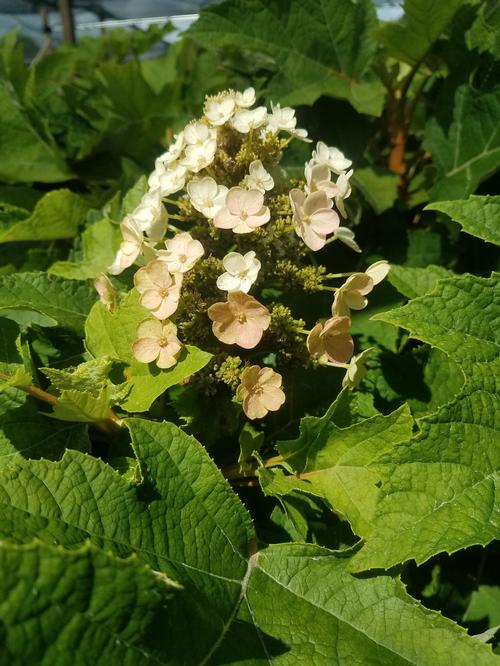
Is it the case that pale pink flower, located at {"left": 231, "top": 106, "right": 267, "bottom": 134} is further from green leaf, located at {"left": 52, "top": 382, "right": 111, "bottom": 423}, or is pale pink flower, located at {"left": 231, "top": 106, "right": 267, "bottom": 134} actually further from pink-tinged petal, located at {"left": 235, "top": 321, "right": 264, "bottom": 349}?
green leaf, located at {"left": 52, "top": 382, "right": 111, "bottom": 423}

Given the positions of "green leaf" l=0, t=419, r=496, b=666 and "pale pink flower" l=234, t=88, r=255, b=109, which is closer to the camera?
"green leaf" l=0, t=419, r=496, b=666

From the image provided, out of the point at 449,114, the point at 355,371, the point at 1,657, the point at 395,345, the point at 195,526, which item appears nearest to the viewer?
the point at 1,657

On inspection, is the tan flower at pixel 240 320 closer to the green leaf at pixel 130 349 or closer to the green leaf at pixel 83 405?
the green leaf at pixel 130 349

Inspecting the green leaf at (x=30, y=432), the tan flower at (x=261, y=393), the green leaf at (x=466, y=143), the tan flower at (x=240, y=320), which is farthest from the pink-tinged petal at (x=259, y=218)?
the green leaf at (x=466, y=143)

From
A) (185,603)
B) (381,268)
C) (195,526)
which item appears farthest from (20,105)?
(185,603)

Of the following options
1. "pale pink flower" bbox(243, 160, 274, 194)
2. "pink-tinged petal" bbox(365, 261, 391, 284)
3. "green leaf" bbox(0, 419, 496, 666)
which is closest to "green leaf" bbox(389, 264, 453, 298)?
"pink-tinged petal" bbox(365, 261, 391, 284)

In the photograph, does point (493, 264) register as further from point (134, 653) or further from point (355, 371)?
point (134, 653)
